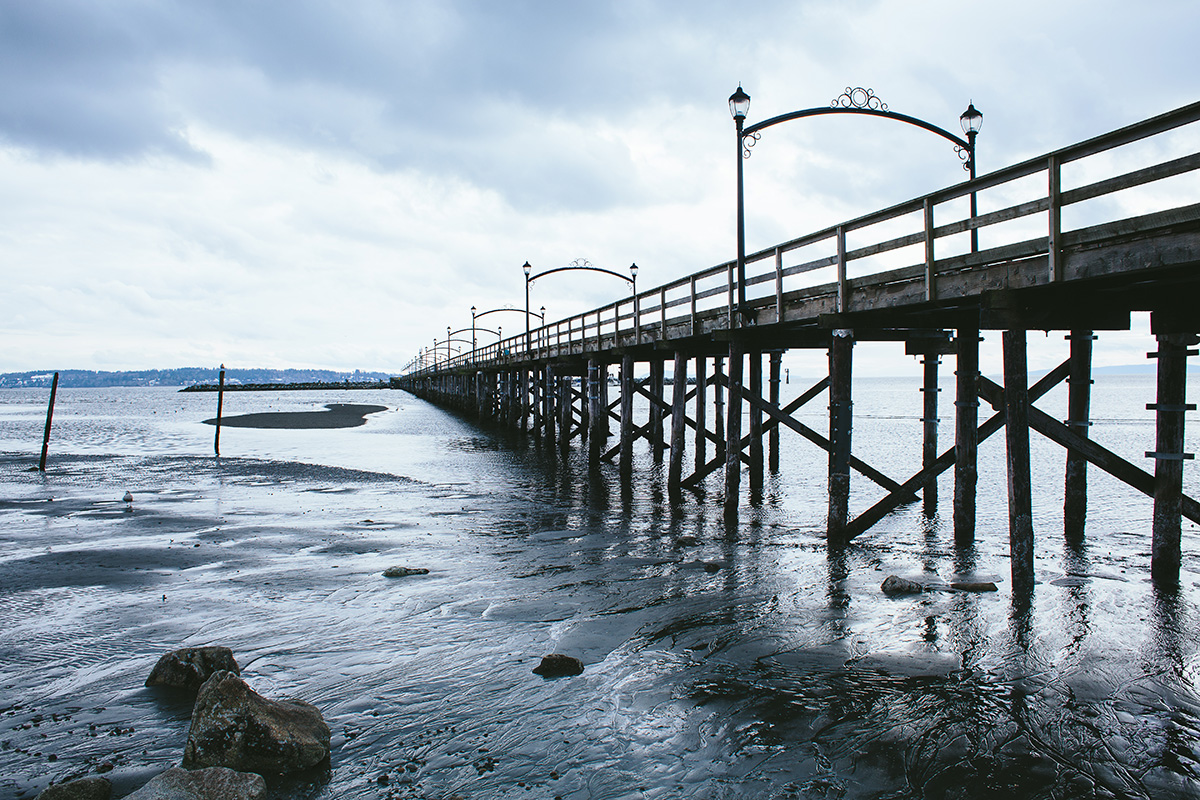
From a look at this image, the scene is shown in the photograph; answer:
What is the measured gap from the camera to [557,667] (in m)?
5.30

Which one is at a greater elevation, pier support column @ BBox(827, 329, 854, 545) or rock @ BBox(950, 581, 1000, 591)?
pier support column @ BBox(827, 329, 854, 545)

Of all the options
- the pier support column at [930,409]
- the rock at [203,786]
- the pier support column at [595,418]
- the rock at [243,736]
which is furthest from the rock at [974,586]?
the pier support column at [595,418]

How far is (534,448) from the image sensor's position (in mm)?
26188

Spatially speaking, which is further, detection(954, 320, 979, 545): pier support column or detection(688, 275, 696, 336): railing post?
detection(688, 275, 696, 336): railing post

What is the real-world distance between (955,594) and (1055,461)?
18681mm

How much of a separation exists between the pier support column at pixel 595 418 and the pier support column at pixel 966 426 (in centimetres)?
1099

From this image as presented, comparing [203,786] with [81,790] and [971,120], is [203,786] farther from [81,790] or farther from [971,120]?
[971,120]

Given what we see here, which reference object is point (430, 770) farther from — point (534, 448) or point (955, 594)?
point (534, 448)

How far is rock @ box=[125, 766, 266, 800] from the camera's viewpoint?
334 centimetres

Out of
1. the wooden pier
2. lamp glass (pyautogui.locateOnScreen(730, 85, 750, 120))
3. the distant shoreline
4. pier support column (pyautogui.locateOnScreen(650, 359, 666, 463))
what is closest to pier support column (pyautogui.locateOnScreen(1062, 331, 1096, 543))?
the wooden pier

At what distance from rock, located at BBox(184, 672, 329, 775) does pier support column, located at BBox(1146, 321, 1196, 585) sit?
796 centimetres

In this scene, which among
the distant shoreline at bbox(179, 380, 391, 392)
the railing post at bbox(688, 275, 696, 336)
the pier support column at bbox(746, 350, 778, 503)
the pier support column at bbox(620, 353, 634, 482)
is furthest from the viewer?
the distant shoreline at bbox(179, 380, 391, 392)

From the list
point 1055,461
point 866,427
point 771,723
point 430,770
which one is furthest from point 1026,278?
point 866,427

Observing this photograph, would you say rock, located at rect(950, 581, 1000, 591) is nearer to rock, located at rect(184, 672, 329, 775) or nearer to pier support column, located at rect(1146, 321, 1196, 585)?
pier support column, located at rect(1146, 321, 1196, 585)
